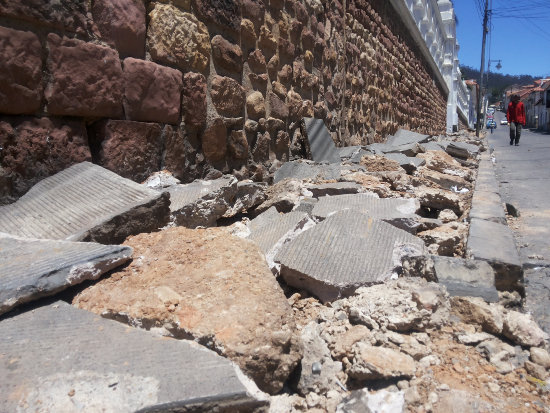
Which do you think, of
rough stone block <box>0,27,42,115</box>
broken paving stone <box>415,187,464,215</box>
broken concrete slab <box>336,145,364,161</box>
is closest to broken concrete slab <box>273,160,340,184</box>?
broken paving stone <box>415,187,464,215</box>

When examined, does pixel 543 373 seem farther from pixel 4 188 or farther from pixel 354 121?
A: pixel 354 121

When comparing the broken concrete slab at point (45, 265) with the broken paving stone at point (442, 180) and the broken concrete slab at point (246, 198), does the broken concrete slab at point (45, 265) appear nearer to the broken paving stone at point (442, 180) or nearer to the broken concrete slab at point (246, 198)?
the broken concrete slab at point (246, 198)

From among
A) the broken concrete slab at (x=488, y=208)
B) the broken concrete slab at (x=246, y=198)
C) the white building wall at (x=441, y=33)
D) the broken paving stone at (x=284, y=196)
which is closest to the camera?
the broken concrete slab at (x=246, y=198)

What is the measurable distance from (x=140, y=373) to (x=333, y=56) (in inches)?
175

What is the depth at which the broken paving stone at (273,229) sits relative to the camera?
6.33 feet

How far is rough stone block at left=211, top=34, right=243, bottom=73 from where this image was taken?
280cm

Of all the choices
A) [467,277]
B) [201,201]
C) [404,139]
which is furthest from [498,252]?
[404,139]

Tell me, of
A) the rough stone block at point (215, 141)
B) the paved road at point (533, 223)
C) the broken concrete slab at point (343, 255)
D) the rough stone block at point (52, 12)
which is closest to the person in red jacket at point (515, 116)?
the paved road at point (533, 223)

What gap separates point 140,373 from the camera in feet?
3.19

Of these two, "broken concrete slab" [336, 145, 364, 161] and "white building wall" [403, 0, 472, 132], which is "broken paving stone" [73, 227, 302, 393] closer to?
"broken concrete slab" [336, 145, 364, 161]

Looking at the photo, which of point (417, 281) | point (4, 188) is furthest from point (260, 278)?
point (4, 188)

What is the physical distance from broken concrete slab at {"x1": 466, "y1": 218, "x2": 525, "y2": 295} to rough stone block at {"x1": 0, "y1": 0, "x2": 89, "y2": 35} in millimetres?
2138

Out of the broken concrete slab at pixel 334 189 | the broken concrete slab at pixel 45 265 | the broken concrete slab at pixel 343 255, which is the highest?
the broken concrete slab at pixel 45 265

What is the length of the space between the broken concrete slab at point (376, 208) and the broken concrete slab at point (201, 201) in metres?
0.49
